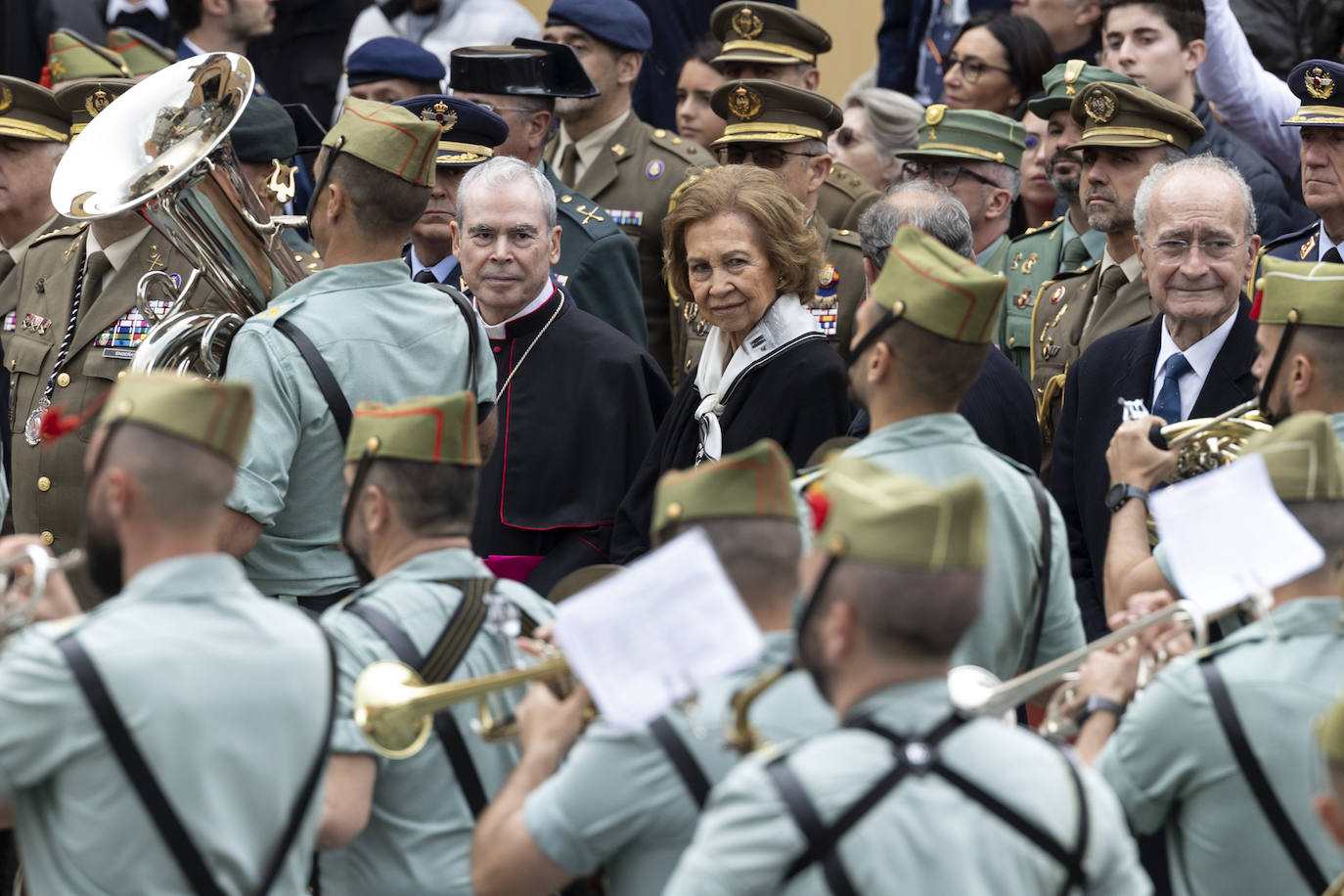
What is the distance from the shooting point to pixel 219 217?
5.99 meters

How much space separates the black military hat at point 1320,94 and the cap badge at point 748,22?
117 inches

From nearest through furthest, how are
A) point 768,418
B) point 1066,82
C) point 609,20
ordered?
point 768,418
point 1066,82
point 609,20

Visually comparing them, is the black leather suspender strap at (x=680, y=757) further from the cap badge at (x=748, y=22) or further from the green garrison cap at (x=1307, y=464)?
the cap badge at (x=748, y=22)

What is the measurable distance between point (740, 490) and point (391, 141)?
8.16ft

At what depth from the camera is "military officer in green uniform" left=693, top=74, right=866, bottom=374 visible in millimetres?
8039

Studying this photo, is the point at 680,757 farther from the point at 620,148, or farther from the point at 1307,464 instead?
the point at 620,148

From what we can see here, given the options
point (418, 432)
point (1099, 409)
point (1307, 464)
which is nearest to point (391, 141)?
point (418, 432)

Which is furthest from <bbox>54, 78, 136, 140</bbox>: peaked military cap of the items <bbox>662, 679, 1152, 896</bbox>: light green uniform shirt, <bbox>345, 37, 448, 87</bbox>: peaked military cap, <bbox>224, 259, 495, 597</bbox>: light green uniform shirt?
<bbox>662, 679, 1152, 896</bbox>: light green uniform shirt

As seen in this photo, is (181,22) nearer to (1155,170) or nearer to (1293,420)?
(1155,170)

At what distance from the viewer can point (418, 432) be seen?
4184mm

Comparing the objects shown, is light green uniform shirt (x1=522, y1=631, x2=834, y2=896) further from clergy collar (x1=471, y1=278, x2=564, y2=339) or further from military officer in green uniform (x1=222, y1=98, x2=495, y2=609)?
clergy collar (x1=471, y1=278, x2=564, y2=339)

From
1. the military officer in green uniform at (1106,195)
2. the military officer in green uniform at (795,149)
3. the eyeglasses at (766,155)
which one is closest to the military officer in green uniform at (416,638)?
the military officer in green uniform at (1106,195)

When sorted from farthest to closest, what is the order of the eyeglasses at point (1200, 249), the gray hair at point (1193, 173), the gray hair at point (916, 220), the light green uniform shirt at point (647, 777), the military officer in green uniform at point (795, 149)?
the military officer in green uniform at point (795, 149), the gray hair at point (916, 220), the gray hair at point (1193, 173), the eyeglasses at point (1200, 249), the light green uniform shirt at point (647, 777)

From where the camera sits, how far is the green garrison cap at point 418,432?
4.18 m
